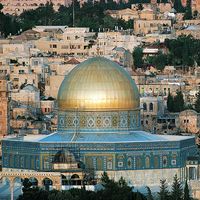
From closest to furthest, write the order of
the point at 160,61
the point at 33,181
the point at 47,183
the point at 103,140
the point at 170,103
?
1. the point at 47,183
2. the point at 33,181
3. the point at 103,140
4. the point at 170,103
5. the point at 160,61

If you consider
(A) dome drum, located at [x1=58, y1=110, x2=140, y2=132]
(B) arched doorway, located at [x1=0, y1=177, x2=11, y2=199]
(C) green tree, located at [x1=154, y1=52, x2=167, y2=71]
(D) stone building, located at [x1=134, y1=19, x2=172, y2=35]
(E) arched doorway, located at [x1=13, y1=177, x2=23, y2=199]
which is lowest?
(B) arched doorway, located at [x1=0, y1=177, x2=11, y2=199]

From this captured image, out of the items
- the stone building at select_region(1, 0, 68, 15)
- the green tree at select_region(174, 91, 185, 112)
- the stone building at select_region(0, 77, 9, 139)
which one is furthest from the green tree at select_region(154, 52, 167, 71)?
the stone building at select_region(0, 77, 9, 139)

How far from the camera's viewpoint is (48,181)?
63.1 m

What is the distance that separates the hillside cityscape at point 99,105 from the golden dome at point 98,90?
0.03 m

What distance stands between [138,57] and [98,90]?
40.4m

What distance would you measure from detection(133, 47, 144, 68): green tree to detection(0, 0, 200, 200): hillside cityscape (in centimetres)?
6

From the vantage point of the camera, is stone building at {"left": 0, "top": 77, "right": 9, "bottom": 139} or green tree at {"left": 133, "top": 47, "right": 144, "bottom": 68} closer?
stone building at {"left": 0, "top": 77, "right": 9, "bottom": 139}

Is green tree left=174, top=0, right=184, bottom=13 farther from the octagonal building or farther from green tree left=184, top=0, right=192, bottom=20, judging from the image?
the octagonal building

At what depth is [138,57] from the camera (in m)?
106

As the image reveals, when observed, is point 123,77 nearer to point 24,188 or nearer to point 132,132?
point 132,132

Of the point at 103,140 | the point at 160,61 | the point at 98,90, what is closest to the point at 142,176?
the point at 103,140

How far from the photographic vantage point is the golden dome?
6594 centimetres

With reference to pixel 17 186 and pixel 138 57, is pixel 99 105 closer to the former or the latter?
pixel 17 186

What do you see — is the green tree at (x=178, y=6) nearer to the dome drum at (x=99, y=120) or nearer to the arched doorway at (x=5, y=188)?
the dome drum at (x=99, y=120)
